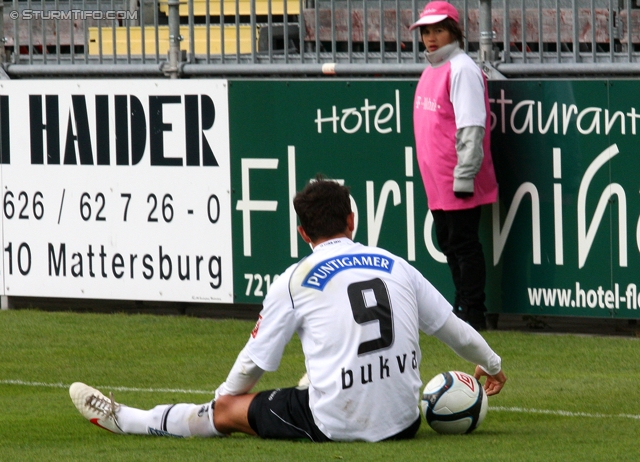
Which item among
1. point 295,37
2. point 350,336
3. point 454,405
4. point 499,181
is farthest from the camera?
point 295,37

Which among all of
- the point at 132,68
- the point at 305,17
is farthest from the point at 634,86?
the point at 132,68

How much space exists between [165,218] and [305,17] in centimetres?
184

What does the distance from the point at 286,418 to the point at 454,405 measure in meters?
0.77

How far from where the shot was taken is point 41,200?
10648mm

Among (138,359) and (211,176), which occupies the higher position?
(211,176)

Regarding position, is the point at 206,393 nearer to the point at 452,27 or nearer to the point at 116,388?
the point at 116,388

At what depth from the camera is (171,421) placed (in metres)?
5.93

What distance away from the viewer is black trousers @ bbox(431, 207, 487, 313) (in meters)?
8.86

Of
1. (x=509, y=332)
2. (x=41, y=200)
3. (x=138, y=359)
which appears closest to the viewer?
(x=138, y=359)

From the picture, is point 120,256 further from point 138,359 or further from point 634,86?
point 634,86

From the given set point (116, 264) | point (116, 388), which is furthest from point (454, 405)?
point (116, 264)

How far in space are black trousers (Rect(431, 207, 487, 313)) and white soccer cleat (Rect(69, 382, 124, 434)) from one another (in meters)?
3.39

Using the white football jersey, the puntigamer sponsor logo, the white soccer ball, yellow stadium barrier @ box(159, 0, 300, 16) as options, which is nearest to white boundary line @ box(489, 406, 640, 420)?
the white soccer ball

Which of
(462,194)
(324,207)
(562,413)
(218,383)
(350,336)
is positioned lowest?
(218,383)
